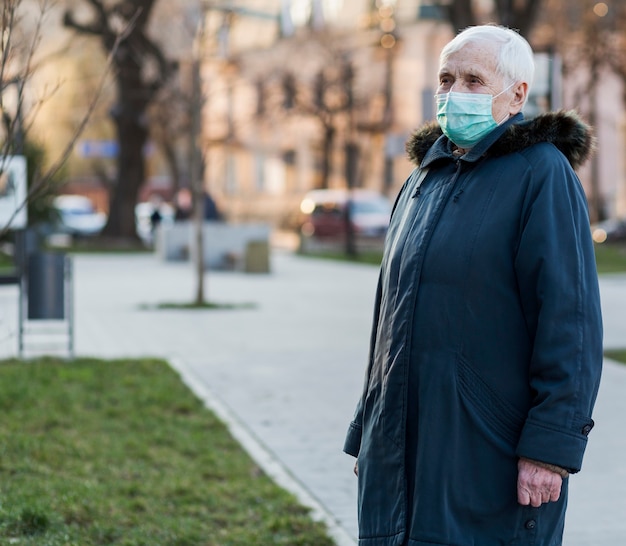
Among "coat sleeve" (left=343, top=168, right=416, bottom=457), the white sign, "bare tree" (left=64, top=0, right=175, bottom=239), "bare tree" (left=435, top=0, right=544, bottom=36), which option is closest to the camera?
"coat sleeve" (left=343, top=168, right=416, bottom=457)

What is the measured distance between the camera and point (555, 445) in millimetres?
2934

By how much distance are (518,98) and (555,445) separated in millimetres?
895

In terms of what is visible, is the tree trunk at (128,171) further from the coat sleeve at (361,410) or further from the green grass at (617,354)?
the coat sleeve at (361,410)

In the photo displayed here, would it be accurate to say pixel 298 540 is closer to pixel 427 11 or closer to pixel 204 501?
pixel 204 501

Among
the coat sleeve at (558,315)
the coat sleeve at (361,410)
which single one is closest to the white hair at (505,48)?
the coat sleeve at (558,315)

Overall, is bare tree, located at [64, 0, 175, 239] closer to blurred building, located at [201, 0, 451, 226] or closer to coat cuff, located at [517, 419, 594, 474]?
blurred building, located at [201, 0, 451, 226]

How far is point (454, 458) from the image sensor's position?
3072mm

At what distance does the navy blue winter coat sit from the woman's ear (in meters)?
0.06

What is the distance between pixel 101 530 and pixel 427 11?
53597 mm

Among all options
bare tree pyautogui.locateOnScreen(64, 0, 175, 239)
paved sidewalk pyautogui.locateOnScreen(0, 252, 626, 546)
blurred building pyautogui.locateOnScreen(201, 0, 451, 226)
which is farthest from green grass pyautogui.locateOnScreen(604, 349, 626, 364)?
bare tree pyautogui.locateOnScreen(64, 0, 175, 239)

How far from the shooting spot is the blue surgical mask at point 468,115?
3.16 meters

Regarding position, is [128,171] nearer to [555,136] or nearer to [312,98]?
[312,98]

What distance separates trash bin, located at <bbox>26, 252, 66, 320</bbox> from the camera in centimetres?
1088

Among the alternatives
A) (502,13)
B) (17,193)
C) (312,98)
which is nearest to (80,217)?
(312,98)
